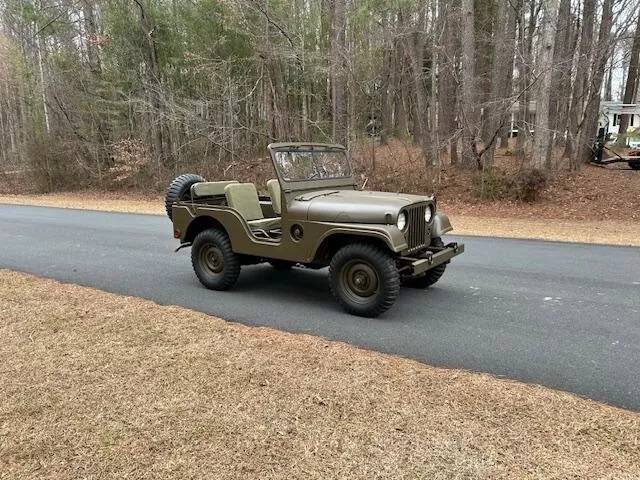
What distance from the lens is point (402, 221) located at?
486 centimetres

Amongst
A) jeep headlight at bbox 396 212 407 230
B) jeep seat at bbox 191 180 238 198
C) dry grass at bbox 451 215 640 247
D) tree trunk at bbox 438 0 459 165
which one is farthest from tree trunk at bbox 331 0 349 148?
jeep headlight at bbox 396 212 407 230

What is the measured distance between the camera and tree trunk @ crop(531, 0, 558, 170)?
1348cm

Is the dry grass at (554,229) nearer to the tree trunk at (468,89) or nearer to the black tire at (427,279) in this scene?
the tree trunk at (468,89)

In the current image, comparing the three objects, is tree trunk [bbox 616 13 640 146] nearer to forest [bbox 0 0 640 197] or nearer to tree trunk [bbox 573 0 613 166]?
forest [bbox 0 0 640 197]

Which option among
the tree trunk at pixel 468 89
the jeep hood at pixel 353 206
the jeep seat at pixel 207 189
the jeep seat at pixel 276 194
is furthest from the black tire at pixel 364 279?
the tree trunk at pixel 468 89

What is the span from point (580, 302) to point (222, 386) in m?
4.02

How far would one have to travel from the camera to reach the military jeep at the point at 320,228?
483 cm

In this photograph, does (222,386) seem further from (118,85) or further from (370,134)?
(118,85)

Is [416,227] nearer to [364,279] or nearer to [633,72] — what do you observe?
[364,279]

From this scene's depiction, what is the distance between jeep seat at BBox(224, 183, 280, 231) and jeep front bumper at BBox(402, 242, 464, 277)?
1759mm

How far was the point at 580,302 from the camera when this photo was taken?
17.9 feet

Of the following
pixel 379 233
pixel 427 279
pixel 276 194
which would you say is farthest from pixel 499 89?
pixel 379 233

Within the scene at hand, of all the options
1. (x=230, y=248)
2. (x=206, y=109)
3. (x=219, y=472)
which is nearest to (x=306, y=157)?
(x=230, y=248)

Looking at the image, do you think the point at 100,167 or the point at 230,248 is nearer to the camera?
the point at 230,248
